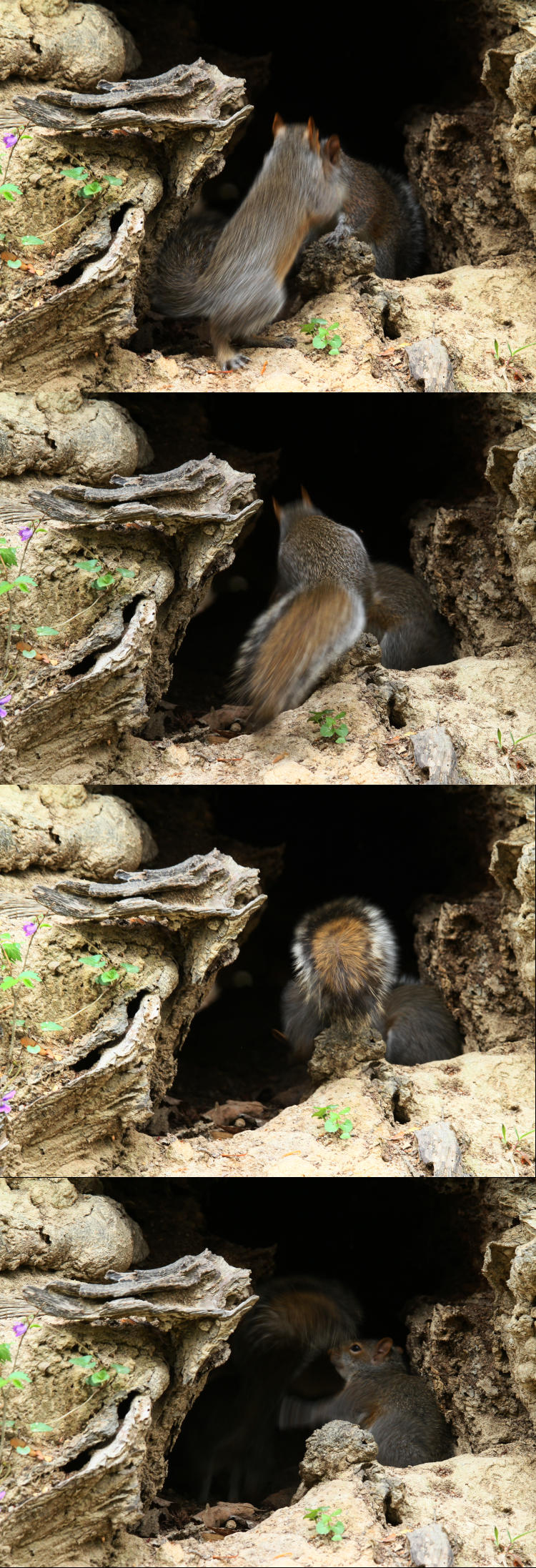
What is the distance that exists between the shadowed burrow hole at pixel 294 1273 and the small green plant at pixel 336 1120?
864mm

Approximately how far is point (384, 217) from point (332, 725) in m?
2.71

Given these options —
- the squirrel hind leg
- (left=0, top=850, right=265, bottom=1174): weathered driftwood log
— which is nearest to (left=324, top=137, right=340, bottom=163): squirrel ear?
the squirrel hind leg

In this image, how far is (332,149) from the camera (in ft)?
19.1

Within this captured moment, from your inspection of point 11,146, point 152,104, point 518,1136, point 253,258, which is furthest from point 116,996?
point 152,104

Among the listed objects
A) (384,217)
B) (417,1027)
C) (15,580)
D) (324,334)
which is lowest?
(417,1027)

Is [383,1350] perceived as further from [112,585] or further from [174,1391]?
[112,585]

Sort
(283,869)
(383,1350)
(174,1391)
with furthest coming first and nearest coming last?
(283,869) → (383,1350) → (174,1391)

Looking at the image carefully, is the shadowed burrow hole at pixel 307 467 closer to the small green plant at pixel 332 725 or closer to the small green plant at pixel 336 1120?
the small green plant at pixel 332 725

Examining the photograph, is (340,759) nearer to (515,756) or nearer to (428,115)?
(515,756)

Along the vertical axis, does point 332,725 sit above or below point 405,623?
below

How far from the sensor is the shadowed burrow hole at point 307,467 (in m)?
6.10

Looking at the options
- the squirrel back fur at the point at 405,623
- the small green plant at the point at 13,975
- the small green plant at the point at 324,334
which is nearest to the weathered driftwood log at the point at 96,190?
the small green plant at the point at 324,334

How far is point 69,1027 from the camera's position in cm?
519

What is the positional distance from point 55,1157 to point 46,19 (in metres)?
5.17
